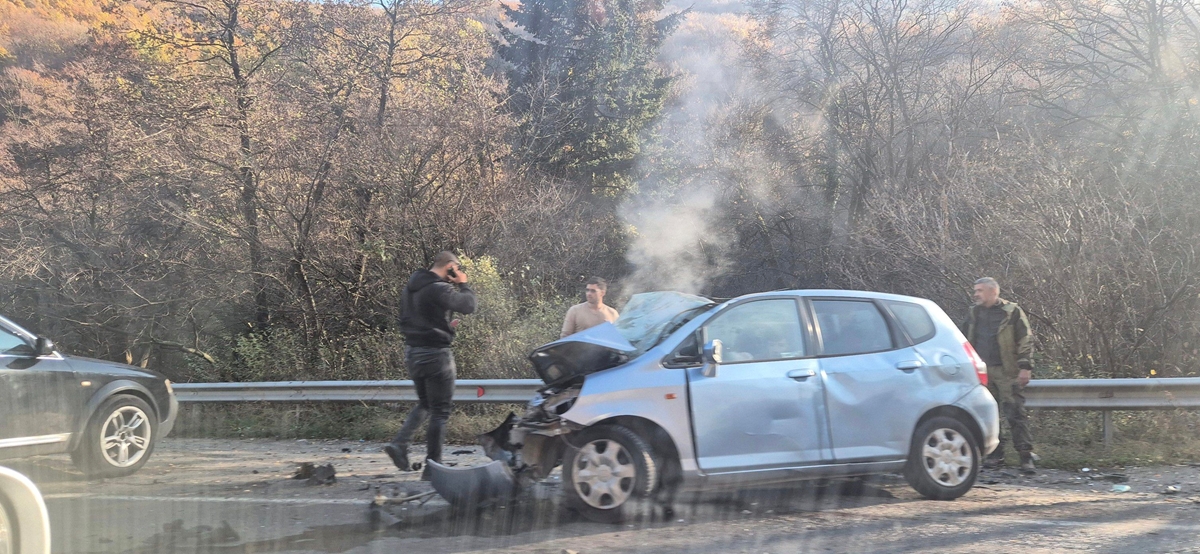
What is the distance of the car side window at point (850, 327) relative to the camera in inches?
237

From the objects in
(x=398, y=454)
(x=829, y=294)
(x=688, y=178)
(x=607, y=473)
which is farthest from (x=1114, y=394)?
(x=688, y=178)

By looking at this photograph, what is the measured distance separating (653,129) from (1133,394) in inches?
855

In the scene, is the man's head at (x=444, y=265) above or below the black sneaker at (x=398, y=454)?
above

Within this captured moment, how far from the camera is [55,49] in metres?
24.1

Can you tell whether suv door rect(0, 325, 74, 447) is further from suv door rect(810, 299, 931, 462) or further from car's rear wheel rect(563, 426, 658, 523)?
suv door rect(810, 299, 931, 462)

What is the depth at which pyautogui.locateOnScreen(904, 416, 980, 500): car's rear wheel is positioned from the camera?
592 cm

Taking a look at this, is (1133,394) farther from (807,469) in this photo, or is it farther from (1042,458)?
(807,469)

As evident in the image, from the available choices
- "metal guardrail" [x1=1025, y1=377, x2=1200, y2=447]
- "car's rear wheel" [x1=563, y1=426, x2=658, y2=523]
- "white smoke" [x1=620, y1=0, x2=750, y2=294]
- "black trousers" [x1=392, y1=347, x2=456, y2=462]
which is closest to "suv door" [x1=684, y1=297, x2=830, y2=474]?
"car's rear wheel" [x1=563, y1=426, x2=658, y2=523]

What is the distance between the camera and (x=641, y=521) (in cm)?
552

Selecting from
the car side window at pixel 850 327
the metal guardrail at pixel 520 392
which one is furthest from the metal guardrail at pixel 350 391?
the car side window at pixel 850 327

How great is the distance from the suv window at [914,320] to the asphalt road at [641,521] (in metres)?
1.18

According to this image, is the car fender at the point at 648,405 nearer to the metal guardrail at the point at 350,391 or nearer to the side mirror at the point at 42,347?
the metal guardrail at the point at 350,391

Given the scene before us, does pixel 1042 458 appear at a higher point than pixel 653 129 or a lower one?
lower

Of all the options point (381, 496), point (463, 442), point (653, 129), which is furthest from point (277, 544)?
point (653, 129)
